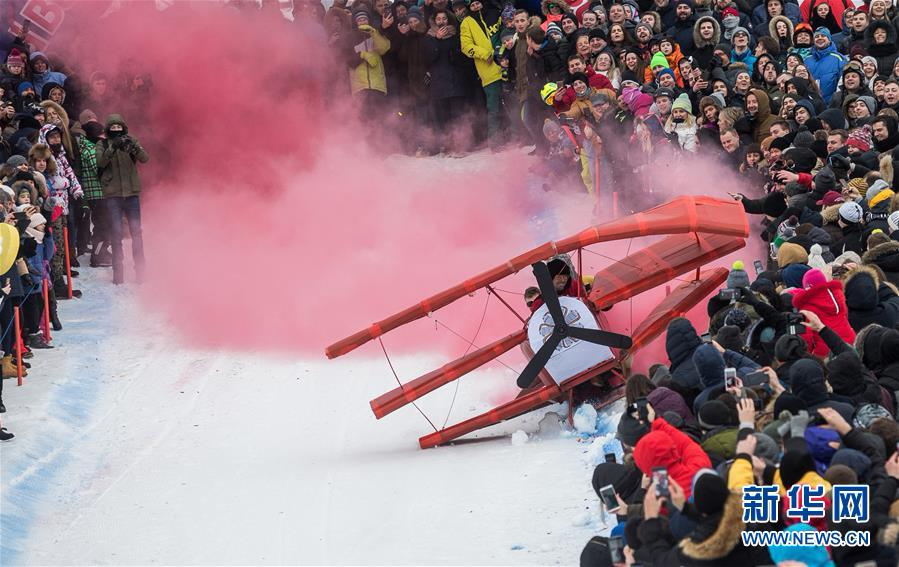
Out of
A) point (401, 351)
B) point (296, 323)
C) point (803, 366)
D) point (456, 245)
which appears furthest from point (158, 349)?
point (803, 366)

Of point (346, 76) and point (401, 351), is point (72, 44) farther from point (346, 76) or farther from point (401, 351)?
point (401, 351)

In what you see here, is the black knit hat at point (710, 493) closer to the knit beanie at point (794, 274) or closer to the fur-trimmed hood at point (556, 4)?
the knit beanie at point (794, 274)

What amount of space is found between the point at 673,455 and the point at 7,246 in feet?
21.4

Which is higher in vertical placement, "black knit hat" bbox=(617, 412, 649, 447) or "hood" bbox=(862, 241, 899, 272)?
"hood" bbox=(862, 241, 899, 272)

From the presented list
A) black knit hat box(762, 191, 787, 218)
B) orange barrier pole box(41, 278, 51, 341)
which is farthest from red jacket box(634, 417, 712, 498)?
orange barrier pole box(41, 278, 51, 341)

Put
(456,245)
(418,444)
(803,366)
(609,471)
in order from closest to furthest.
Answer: (803,366) < (609,471) < (418,444) < (456,245)

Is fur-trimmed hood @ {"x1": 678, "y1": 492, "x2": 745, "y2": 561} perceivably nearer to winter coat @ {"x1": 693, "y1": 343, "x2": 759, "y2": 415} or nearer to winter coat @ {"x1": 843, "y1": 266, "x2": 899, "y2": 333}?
winter coat @ {"x1": 693, "y1": 343, "x2": 759, "y2": 415}

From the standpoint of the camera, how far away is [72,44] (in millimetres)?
16531

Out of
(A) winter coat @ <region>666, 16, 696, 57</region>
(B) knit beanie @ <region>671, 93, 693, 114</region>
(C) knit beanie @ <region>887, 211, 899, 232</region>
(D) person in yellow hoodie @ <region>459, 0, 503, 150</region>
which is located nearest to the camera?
(C) knit beanie @ <region>887, 211, 899, 232</region>

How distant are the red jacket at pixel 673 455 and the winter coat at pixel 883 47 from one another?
8.51 m

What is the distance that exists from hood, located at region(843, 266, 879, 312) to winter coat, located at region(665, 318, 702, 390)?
3.57 feet

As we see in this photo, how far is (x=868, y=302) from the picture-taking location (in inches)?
326

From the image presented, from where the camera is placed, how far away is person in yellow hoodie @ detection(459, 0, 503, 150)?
673 inches

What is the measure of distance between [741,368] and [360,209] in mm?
9418
